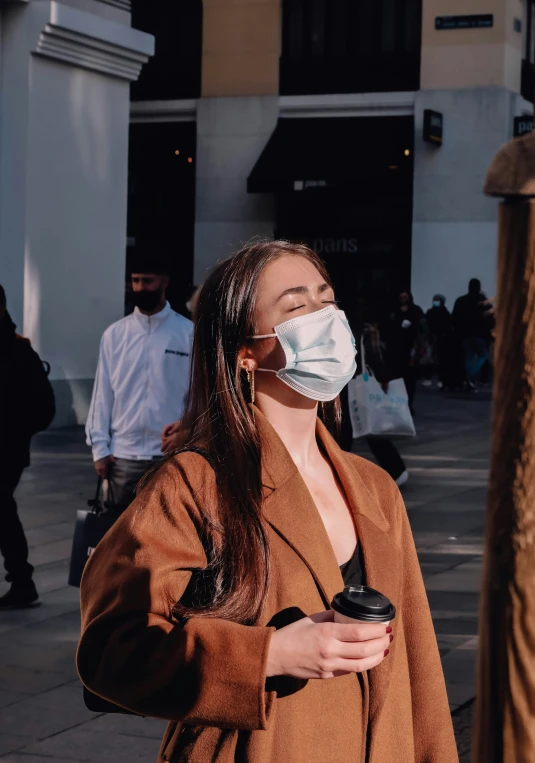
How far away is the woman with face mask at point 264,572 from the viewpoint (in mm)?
1941

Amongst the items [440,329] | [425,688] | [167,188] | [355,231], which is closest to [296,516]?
[425,688]

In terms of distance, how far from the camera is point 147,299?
253 inches

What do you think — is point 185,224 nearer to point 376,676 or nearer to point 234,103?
point 234,103

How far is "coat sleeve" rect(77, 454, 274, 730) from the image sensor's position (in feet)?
6.31

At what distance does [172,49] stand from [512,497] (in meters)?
29.4

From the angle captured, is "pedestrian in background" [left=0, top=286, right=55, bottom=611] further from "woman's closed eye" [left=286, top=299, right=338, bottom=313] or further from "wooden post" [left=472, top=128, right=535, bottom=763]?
"wooden post" [left=472, top=128, right=535, bottom=763]

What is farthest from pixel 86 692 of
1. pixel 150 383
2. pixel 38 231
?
pixel 38 231

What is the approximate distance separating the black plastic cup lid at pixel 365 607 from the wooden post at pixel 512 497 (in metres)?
0.82

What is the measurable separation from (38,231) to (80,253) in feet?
2.68

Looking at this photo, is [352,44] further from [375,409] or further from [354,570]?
[354,570]

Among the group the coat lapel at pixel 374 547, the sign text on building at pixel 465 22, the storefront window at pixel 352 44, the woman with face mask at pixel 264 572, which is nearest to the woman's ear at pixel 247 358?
the woman with face mask at pixel 264 572

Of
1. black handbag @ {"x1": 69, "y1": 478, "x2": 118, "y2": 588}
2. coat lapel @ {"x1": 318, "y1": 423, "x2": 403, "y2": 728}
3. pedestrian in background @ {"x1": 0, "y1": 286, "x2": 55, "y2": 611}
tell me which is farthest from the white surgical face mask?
pedestrian in background @ {"x1": 0, "y1": 286, "x2": 55, "y2": 611}

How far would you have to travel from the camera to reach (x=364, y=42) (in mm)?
27844

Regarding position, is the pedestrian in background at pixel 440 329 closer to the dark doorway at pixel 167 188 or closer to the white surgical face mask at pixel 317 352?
the dark doorway at pixel 167 188
